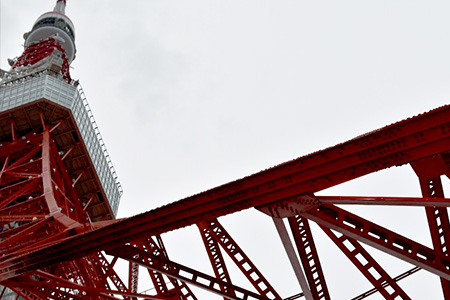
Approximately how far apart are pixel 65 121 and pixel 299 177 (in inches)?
1063

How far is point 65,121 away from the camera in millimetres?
32406

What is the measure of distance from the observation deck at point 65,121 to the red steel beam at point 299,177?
23.4 metres

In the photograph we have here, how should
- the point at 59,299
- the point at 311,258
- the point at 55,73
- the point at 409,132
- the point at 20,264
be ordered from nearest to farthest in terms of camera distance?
the point at 409,132, the point at 311,258, the point at 20,264, the point at 59,299, the point at 55,73

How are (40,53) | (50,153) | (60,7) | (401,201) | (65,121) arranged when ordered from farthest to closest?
(60,7)
(40,53)
(65,121)
(50,153)
(401,201)

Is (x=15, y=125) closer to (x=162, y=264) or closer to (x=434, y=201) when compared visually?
(x=162, y=264)

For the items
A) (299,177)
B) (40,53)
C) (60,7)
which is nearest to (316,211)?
(299,177)

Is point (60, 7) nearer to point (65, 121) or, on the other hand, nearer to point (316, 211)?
point (65, 121)

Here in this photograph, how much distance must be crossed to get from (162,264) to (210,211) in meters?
2.31

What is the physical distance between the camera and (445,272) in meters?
7.82

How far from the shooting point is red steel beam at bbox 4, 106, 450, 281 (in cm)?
698

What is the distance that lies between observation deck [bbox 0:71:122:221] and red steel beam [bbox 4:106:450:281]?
23413 mm

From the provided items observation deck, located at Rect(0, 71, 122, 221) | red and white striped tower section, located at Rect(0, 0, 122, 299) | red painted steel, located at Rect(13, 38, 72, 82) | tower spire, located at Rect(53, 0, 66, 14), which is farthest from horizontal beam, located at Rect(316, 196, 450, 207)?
tower spire, located at Rect(53, 0, 66, 14)

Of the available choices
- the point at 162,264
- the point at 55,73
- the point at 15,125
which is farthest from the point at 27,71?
the point at 162,264

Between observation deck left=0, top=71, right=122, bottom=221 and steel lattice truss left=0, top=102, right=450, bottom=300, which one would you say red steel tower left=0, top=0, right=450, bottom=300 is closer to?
steel lattice truss left=0, top=102, right=450, bottom=300
